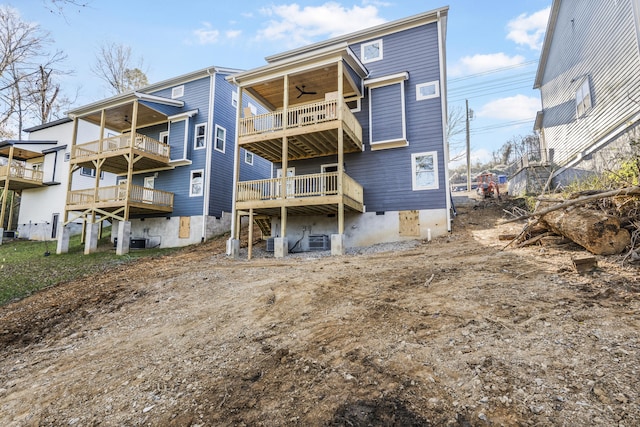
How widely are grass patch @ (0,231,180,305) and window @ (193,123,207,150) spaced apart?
642cm

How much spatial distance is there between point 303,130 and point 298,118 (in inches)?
27.2

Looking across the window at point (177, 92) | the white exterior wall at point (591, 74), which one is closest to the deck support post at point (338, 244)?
the white exterior wall at point (591, 74)

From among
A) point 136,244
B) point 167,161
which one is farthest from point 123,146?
point 136,244

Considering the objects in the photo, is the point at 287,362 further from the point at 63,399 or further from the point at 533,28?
the point at 533,28

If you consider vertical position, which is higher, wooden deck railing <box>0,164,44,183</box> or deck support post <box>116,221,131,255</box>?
wooden deck railing <box>0,164,44,183</box>

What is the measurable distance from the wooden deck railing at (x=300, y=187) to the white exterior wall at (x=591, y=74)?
9.57m

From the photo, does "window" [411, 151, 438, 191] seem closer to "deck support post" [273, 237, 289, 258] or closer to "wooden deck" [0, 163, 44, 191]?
"deck support post" [273, 237, 289, 258]

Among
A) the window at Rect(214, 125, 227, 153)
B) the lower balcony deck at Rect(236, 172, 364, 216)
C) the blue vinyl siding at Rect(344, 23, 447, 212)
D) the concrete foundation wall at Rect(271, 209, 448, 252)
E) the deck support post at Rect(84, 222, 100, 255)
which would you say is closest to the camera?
the lower balcony deck at Rect(236, 172, 364, 216)

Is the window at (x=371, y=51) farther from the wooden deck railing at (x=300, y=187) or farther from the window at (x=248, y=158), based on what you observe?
the window at (x=248, y=158)

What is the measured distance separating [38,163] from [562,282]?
1314 inches

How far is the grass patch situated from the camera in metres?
9.96

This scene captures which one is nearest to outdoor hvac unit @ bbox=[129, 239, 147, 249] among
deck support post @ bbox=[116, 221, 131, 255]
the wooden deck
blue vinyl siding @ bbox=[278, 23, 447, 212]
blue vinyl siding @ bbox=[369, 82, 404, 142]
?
deck support post @ bbox=[116, 221, 131, 255]

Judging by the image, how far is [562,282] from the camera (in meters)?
A: 5.00

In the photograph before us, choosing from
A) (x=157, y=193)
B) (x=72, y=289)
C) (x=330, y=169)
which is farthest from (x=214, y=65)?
(x=72, y=289)
